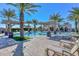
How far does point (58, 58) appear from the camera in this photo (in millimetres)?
3775

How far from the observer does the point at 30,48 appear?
152 inches

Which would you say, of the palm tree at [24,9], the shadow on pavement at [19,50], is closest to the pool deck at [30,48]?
the shadow on pavement at [19,50]

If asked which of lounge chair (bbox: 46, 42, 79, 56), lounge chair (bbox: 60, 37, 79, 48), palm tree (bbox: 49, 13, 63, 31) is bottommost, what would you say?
lounge chair (bbox: 46, 42, 79, 56)

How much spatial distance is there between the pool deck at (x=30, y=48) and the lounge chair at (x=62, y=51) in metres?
0.07

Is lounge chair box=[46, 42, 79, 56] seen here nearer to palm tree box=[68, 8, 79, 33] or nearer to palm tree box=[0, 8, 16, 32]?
palm tree box=[68, 8, 79, 33]

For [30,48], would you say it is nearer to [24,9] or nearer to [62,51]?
[62,51]

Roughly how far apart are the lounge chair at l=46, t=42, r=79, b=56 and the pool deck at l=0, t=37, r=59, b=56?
71mm

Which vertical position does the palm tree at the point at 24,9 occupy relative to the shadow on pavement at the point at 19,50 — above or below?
above

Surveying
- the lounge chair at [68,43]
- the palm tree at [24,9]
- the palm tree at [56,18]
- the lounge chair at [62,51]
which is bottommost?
the lounge chair at [62,51]

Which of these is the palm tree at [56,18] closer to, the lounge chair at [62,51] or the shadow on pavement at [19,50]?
the lounge chair at [62,51]

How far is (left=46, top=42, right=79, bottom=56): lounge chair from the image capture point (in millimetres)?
3738

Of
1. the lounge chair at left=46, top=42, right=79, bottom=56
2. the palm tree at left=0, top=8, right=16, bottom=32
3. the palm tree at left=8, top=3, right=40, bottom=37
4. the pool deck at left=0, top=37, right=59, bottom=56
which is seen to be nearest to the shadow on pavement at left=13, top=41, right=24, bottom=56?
the pool deck at left=0, top=37, right=59, bottom=56

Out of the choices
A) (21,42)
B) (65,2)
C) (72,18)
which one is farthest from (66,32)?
(21,42)

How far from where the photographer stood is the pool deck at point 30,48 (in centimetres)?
382
